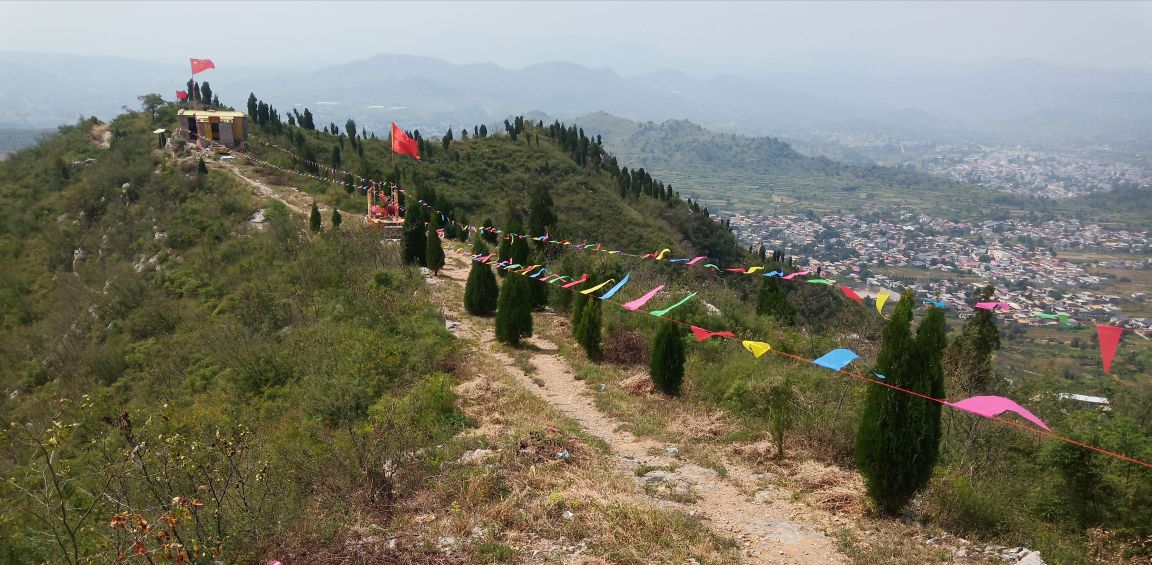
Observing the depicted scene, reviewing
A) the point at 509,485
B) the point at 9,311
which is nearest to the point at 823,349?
the point at 509,485

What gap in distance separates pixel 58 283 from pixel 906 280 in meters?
87.5

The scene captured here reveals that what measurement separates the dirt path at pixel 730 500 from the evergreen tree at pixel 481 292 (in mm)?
5864

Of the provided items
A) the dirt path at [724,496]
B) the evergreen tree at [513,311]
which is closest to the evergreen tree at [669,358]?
the dirt path at [724,496]

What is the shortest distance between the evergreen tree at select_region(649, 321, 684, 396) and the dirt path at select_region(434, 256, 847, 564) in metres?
1.46

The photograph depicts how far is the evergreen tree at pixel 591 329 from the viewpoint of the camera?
14.5 metres

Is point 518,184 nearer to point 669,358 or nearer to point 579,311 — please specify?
point 579,311

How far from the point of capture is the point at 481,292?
60.0 ft

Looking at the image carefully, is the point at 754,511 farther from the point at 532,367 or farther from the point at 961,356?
the point at 961,356

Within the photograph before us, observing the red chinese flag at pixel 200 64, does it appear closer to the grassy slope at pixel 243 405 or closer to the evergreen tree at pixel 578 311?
the grassy slope at pixel 243 405

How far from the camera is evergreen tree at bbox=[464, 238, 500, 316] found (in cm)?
1828

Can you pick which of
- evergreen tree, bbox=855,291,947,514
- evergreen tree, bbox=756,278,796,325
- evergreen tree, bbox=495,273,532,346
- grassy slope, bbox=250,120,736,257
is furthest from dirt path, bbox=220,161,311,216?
evergreen tree, bbox=855,291,947,514

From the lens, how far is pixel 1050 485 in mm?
7176

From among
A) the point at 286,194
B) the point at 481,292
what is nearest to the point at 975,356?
the point at 481,292

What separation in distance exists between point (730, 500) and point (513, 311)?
28.0ft
